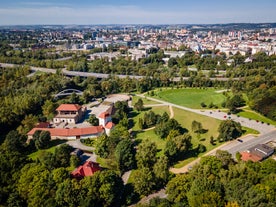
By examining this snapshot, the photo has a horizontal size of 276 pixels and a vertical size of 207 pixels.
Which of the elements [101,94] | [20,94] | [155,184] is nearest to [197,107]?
[101,94]

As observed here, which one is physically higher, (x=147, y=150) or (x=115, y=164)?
(x=147, y=150)

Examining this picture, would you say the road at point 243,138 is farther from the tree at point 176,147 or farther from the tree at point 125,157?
the tree at point 125,157

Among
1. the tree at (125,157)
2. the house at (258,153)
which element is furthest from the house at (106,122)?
the house at (258,153)

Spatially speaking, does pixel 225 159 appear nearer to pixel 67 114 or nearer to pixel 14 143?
pixel 14 143

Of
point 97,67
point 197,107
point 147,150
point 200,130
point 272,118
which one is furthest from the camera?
point 97,67

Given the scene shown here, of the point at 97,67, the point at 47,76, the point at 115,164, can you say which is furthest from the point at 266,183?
the point at 97,67

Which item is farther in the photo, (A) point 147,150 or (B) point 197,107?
(B) point 197,107

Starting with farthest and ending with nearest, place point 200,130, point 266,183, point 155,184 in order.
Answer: point 200,130, point 155,184, point 266,183

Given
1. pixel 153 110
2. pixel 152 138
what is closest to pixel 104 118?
pixel 152 138

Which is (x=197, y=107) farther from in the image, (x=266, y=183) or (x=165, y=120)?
(x=266, y=183)
